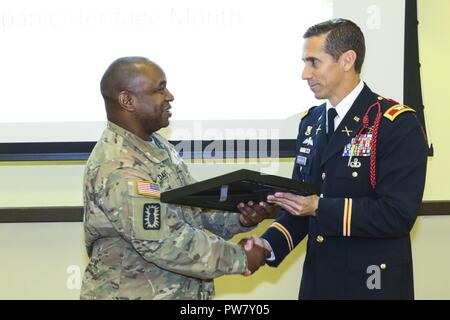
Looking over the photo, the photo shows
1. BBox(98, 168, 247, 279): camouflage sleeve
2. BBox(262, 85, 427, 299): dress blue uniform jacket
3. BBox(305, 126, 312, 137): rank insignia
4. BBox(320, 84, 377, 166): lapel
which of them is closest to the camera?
BBox(98, 168, 247, 279): camouflage sleeve

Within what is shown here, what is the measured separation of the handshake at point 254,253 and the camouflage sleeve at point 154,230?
0.20 metres

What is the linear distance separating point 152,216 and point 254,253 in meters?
0.50

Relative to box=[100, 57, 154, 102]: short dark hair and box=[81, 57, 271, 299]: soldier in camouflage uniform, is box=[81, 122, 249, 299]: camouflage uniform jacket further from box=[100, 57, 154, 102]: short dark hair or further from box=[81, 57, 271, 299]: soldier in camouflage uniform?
box=[100, 57, 154, 102]: short dark hair

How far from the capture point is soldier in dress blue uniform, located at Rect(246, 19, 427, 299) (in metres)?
2.17

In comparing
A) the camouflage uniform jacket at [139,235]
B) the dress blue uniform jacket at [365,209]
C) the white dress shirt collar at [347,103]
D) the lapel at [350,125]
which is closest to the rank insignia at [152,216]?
the camouflage uniform jacket at [139,235]

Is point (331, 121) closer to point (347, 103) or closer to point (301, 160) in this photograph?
point (347, 103)

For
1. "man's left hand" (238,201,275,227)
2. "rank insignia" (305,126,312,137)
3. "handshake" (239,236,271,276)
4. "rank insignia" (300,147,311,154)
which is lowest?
"handshake" (239,236,271,276)

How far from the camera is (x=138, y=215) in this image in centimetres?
195

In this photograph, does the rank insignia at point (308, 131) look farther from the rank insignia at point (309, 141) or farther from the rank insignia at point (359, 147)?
the rank insignia at point (359, 147)

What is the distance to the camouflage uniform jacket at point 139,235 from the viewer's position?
1.96 m

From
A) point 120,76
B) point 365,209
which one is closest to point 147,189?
point 120,76

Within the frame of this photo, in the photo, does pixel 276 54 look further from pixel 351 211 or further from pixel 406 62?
pixel 351 211

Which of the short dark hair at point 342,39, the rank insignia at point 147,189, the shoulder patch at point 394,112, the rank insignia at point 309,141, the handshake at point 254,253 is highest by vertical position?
the short dark hair at point 342,39

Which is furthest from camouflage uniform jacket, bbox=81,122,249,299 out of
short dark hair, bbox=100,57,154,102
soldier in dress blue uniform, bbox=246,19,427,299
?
soldier in dress blue uniform, bbox=246,19,427,299
